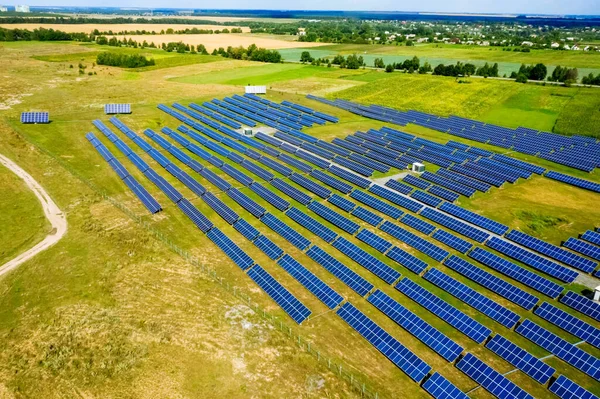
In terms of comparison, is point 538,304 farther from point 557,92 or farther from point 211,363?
point 557,92

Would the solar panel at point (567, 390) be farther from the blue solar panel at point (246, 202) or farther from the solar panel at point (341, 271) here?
the blue solar panel at point (246, 202)

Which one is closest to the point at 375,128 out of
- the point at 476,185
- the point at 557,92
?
the point at 476,185

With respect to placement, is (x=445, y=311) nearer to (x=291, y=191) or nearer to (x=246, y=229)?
(x=246, y=229)

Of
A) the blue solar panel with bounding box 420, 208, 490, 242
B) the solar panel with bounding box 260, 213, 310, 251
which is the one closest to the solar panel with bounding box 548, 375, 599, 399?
the blue solar panel with bounding box 420, 208, 490, 242

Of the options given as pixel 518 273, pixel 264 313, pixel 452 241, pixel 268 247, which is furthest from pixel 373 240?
pixel 264 313

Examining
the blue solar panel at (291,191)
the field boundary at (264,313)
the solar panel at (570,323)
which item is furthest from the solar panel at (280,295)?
the solar panel at (570,323)

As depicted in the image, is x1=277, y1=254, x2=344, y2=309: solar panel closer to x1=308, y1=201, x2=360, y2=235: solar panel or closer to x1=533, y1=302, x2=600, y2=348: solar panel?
x1=308, y1=201, x2=360, y2=235: solar panel
